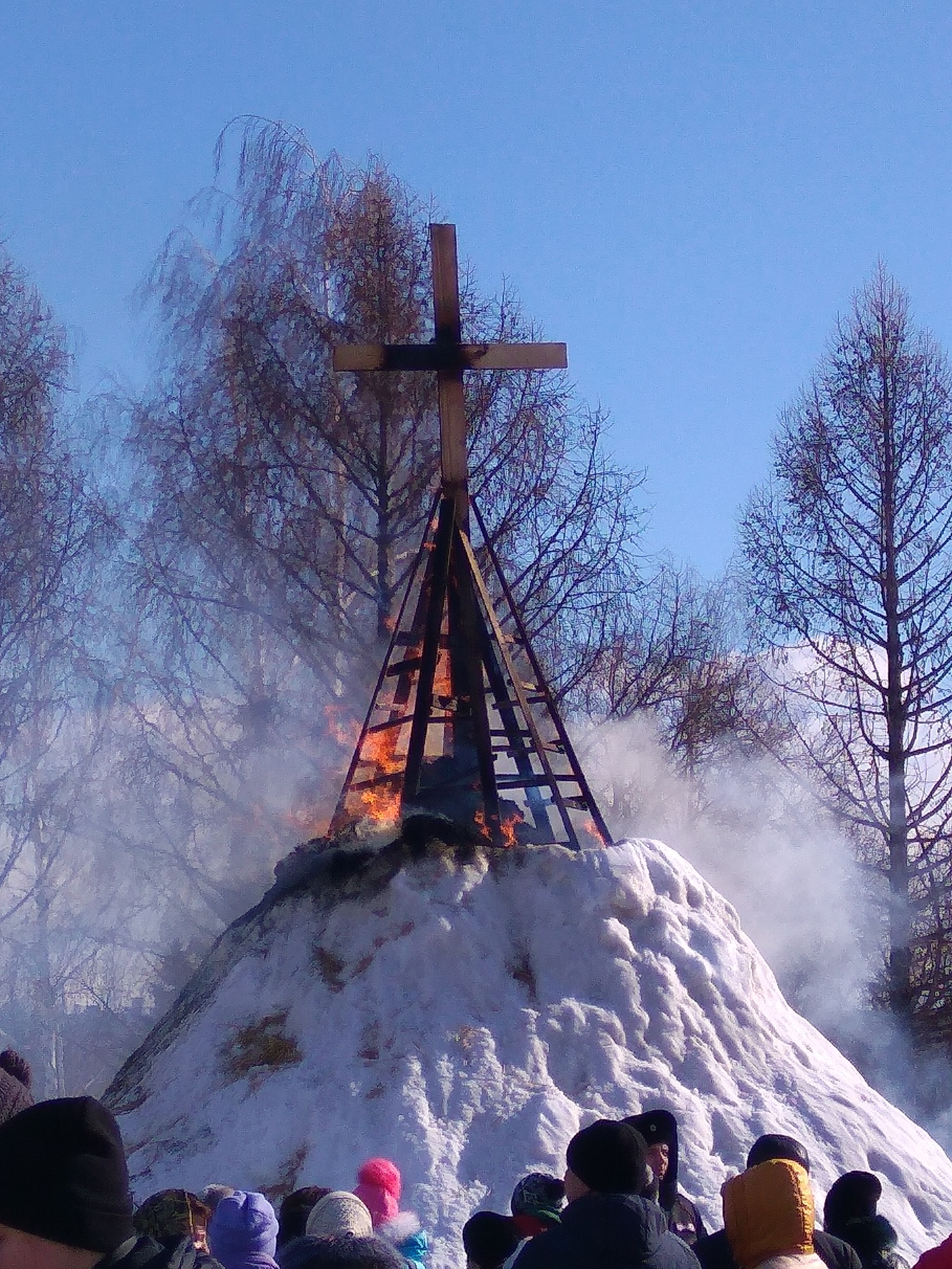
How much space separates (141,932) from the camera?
17.6 meters

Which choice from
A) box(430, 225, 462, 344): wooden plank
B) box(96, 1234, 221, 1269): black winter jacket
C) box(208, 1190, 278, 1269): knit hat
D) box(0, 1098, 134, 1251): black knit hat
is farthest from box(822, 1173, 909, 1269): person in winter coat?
box(430, 225, 462, 344): wooden plank

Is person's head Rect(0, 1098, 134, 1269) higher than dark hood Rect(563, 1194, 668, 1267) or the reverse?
higher

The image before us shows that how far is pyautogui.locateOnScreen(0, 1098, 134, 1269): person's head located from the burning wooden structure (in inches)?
241

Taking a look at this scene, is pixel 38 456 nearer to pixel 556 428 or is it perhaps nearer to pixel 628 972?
pixel 556 428

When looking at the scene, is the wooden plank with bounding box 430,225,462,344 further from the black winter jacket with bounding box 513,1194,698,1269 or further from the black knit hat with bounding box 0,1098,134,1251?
the black knit hat with bounding box 0,1098,134,1251

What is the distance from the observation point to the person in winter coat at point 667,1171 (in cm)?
498

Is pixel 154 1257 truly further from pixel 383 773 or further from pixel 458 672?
pixel 383 773

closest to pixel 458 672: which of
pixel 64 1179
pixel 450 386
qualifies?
pixel 450 386

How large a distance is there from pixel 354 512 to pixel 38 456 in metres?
3.96

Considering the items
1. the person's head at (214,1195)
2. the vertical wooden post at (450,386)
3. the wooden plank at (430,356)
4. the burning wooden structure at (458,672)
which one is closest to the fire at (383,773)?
the burning wooden structure at (458,672)

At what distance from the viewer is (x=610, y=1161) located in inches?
132

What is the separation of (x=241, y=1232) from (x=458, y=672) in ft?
18.3

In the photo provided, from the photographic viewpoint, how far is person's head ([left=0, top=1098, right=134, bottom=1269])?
2.19 meters

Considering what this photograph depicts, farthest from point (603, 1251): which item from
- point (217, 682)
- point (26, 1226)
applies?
point (217, 682)
